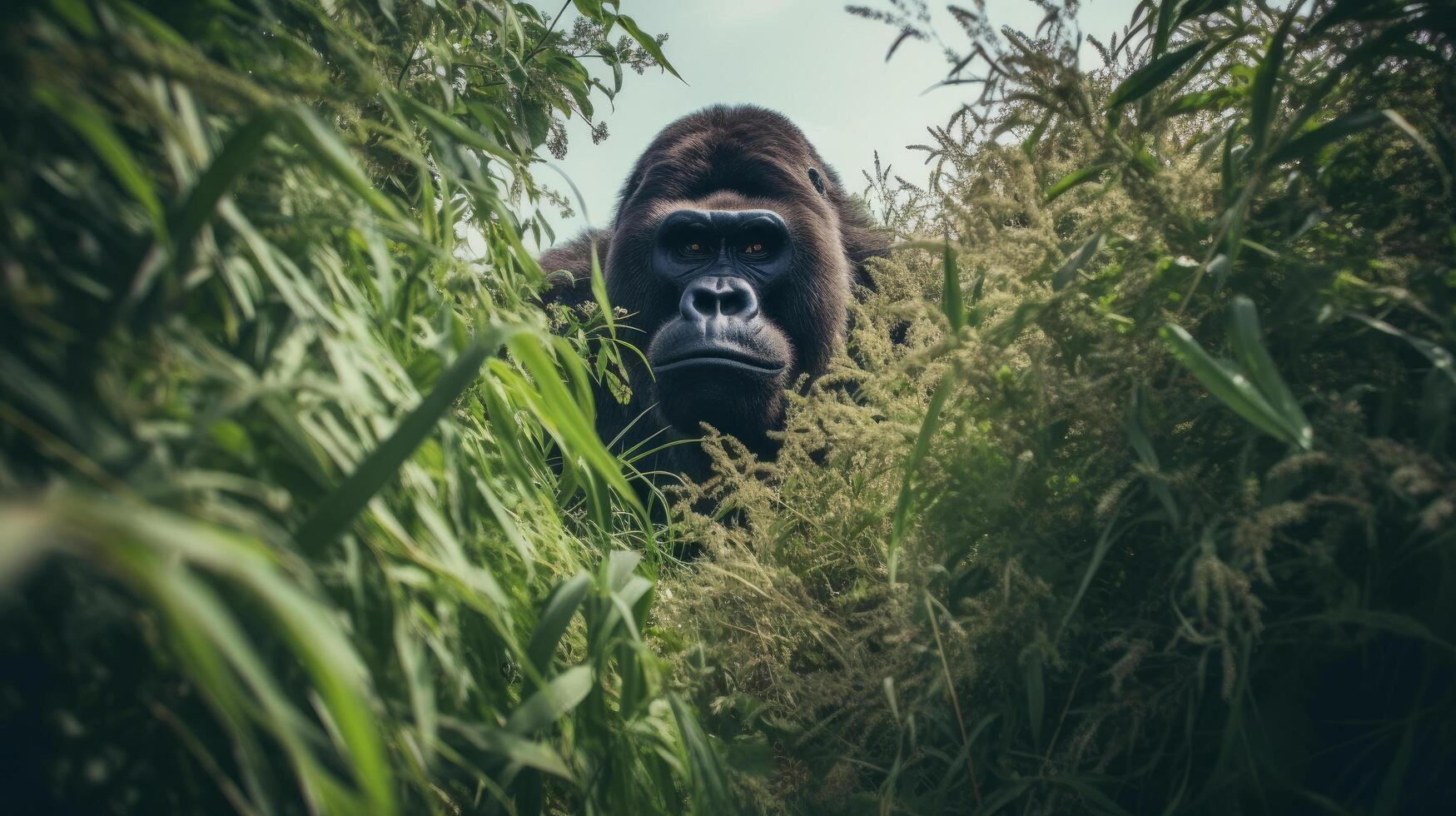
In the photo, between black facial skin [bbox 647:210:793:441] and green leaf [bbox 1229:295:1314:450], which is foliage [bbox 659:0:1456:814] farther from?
black facial skin [bbox 647:210:793:441]

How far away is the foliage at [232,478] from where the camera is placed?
1.90 ft

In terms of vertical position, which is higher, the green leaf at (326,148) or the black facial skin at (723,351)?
the black facial skin at (723,351)

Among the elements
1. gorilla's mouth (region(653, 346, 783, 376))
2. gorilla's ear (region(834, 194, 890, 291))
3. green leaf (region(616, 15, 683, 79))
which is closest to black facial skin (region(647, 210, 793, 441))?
gorilla's mouth (region(653, 346, 783, 376))

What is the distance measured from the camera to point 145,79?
2.31 ft

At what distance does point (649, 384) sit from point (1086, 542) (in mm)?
2503

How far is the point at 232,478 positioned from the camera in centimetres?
67

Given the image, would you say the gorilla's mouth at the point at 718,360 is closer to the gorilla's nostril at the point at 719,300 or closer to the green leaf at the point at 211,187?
the gorilla's nostril at the point at 719,300

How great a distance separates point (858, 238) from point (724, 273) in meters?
1.04

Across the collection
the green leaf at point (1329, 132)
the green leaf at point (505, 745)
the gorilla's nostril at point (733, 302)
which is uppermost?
the green leaf at point (1329, 132)

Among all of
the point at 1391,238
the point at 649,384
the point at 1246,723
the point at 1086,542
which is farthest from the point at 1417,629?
the point at 649,384

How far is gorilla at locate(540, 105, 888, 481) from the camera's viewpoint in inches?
120

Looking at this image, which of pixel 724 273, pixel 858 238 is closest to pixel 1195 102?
pixel 724 273

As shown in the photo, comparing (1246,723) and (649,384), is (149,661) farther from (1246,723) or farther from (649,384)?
(649,384)

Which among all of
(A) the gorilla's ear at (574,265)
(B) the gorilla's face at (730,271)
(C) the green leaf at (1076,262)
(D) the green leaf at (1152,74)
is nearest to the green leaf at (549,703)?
(C) the green leaf at (1076,262)
